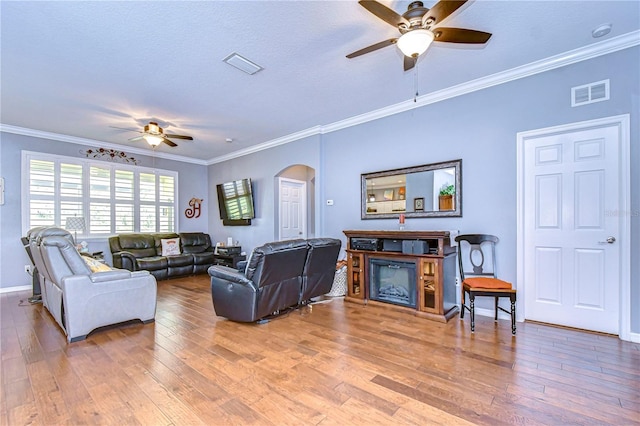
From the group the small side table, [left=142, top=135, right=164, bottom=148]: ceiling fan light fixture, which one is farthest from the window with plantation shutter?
[left=142, top=135, right=164, bottom=148]: ceiling fan light fixture

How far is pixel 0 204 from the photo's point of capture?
5281 millimetres

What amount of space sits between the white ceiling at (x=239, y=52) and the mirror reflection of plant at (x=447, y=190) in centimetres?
133

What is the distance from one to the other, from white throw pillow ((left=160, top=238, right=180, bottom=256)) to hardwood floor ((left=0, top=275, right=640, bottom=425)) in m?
3.17

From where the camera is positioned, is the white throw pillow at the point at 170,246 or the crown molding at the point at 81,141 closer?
the crown molding at the point at 81,141

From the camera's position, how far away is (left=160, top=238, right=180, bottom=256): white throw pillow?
6685mm

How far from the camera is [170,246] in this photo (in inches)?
267

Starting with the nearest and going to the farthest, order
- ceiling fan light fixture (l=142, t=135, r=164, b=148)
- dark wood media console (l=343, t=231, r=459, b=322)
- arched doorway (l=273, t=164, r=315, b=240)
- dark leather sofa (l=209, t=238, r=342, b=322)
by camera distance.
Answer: dark leather sofa (l=209, t=238, r=342, b=322) → dark wood media console (l=343, t=231, r=459, b=322) → ceiling fan light fixture (l=142, t=135, r=164, b=148) → arched doorway (l=273, t=164, r=315, b=240)

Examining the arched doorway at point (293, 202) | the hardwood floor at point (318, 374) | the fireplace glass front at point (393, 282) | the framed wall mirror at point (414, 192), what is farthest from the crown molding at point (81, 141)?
the fireplace glass front at point (393, 282)

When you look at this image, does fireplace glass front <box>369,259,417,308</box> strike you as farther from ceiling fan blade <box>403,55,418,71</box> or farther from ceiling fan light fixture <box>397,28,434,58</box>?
ceiling fan light fixture <box>397,28,434,58</box>

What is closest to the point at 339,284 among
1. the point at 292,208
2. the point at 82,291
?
the point at 292,208

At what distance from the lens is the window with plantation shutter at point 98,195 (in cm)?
565

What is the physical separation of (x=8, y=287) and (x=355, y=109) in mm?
6792

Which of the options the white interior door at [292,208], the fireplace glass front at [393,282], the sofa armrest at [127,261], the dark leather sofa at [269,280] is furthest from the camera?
the white interior door at [292,208]

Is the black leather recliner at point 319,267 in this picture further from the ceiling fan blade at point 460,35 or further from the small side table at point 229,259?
the small side table at point 229,259
